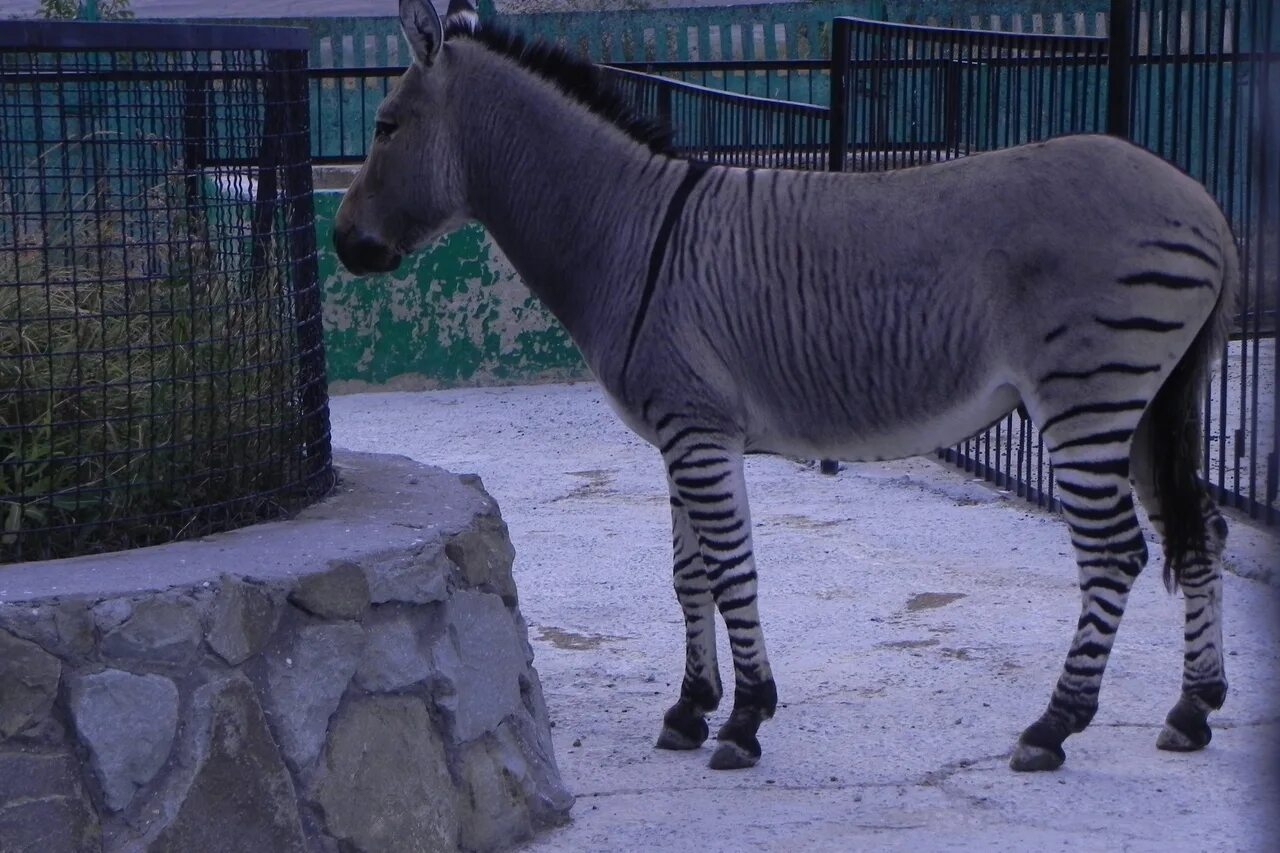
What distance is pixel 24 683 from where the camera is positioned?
3.45 meters

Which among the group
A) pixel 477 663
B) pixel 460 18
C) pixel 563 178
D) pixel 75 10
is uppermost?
pixel 75 10

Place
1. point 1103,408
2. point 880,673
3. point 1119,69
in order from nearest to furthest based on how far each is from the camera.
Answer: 1. point 1103,408
2. point 880,673
3. point 1119,69

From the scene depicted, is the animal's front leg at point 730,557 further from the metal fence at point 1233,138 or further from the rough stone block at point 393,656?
the metal fence at point 1233,138

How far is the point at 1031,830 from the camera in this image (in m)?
4.28

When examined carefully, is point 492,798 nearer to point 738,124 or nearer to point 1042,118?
point 1042,118

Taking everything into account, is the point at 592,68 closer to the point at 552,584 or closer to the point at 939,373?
the point at 939,373

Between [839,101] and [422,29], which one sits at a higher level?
[422,29]

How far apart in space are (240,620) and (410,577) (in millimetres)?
455

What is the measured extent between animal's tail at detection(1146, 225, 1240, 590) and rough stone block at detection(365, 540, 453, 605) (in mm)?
2264

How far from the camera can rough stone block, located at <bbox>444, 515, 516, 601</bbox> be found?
13.8 ft

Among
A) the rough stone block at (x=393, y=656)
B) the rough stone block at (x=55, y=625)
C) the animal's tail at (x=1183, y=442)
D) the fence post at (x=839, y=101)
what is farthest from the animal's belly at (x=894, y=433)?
the fence post at (x=839, y=101)

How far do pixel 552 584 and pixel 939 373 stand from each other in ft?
8.20

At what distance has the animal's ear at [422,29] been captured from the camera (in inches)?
191

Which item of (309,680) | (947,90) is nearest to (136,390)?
(309,680)
